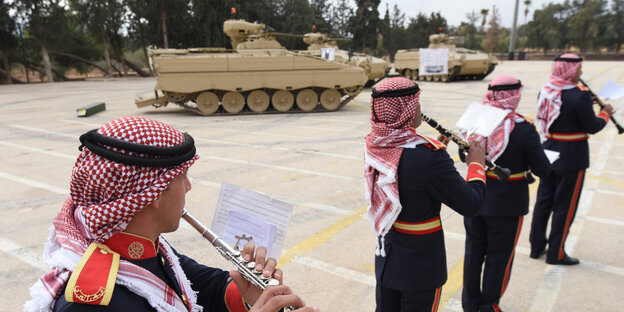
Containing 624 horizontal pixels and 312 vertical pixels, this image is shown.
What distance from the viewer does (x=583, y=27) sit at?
60125 mm

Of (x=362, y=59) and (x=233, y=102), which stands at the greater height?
(x=362, y=59)

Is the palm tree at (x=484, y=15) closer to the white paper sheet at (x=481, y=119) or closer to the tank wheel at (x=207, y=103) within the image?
the tank wheel at (x=207, y=103)

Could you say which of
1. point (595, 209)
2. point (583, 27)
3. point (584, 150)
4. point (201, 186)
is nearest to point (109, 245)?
point (584, 150)

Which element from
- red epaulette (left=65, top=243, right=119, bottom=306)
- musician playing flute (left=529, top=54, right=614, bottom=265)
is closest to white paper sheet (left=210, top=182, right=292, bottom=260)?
red epaulette (left=65, top=243, right=119, bottom=306)

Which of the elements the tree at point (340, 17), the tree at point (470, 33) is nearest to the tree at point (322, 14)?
the tree at point (340, 17)

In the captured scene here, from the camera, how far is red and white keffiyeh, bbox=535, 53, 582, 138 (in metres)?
4.40

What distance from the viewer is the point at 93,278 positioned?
1233 millimetres

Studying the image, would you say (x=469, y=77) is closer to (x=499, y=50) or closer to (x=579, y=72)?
(x=579, y=72)

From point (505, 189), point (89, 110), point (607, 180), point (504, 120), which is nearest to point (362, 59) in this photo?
point (89, 110)

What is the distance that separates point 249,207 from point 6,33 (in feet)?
119

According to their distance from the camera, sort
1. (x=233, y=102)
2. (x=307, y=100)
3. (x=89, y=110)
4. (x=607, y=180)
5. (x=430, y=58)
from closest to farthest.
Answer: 1. (x=607, y=180)
2. (x=89, y=110)
3. (x=233, y=102)
4. (x=307, y=100)
5. (x=430, y=58)

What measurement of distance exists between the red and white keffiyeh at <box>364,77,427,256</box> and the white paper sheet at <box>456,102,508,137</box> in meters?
0.77

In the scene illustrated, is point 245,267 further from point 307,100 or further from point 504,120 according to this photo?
point 307,100

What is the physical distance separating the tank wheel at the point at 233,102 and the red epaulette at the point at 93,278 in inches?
545
